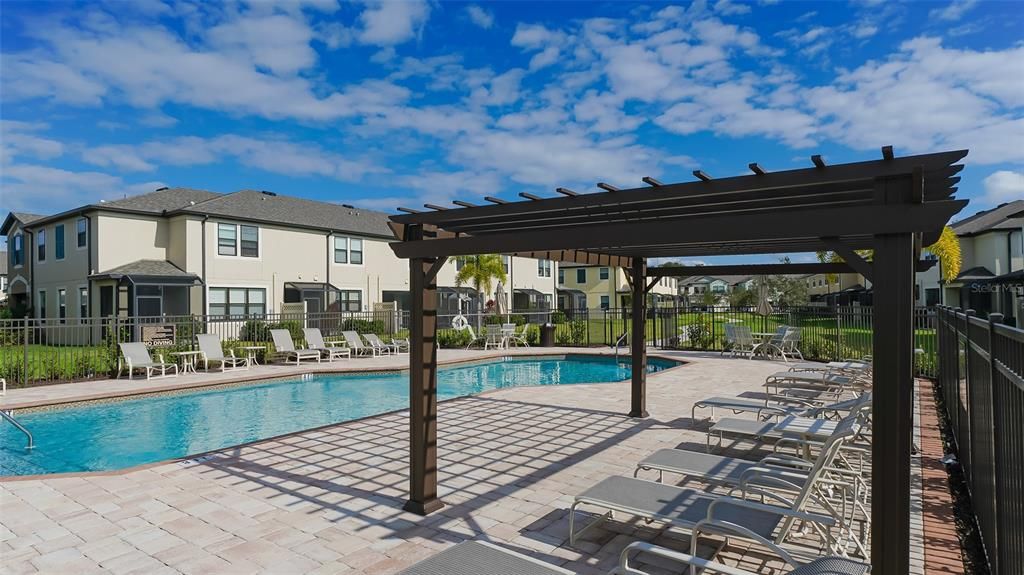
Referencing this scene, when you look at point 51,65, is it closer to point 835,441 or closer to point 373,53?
point 373,53

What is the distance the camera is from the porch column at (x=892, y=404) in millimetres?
2789

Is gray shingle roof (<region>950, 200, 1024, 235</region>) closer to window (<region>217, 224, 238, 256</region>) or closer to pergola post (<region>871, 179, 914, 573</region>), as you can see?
pergola post (<region>871, 179, 914, 573</region>)

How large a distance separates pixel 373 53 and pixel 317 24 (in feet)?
17.4

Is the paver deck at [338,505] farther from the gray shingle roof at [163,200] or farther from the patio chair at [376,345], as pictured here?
the gray shingle roof at [163,200]

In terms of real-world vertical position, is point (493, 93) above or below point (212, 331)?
above

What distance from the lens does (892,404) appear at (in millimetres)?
2803

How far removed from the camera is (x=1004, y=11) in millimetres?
11297

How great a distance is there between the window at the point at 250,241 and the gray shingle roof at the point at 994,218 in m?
36.6

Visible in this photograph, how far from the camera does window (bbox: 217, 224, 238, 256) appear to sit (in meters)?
23.4

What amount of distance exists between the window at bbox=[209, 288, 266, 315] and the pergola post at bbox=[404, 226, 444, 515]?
65.8ft

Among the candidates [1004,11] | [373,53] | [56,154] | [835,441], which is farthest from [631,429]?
[56,154]

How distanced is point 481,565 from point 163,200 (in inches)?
1027

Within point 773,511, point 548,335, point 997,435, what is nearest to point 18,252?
point 548,335

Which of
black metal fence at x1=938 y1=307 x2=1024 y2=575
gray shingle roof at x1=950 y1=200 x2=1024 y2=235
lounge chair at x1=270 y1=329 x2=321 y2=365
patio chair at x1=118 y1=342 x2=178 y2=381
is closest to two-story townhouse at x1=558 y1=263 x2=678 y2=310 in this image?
gray shingle roof at x1=950 y1=200 x2=1024 y2=235
